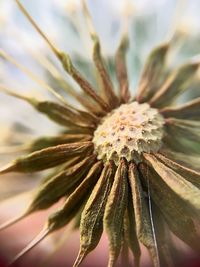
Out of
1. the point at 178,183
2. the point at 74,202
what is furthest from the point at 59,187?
the point at 178,183

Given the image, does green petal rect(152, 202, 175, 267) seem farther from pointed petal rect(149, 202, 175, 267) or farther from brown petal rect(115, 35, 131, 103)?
brown petal rect(115, 35, 131, 103)

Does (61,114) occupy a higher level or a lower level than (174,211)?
higher

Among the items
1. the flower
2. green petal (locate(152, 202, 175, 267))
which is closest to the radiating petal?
the flower

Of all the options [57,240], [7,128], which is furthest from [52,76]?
[57,240]

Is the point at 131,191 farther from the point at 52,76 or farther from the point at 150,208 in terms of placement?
the point at 52,76

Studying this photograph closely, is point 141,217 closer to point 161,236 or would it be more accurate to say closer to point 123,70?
point 161,236

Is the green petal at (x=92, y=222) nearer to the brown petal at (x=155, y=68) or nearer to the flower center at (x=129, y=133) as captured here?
the flower center at (x=129, y=133)
